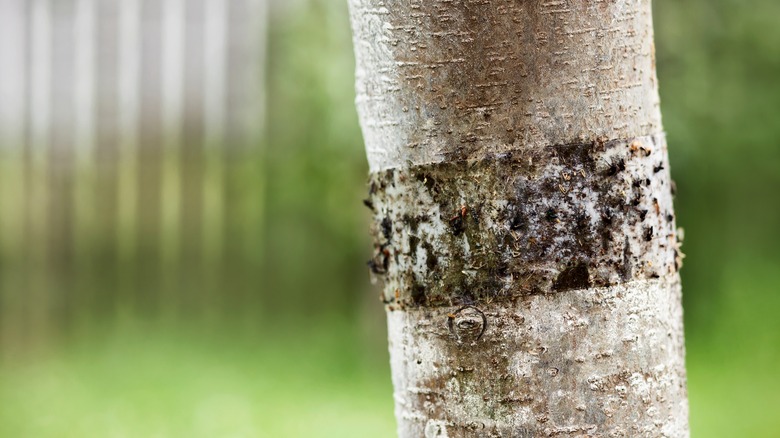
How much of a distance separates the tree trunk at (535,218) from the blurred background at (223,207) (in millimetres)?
4717

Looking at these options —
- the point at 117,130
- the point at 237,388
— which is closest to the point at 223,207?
the point at 117,130

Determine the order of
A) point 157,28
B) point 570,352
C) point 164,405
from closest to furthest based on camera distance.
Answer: point 570,352 < point 164,405 < point 157,28

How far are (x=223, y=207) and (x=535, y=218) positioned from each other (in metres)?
5.76

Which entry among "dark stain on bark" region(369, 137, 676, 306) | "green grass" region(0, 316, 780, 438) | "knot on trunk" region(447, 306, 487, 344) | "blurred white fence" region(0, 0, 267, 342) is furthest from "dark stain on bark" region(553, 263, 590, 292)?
"blurred white fence" region(0, 0, 267, 342)

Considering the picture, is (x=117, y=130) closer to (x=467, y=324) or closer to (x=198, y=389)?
(x=198, y=389)

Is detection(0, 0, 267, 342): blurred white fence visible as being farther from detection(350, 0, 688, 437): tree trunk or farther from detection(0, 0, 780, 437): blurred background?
detection(350, 0, 688, 437): tree trunk

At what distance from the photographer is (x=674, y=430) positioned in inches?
49.3

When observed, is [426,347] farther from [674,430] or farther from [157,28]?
[157,28]

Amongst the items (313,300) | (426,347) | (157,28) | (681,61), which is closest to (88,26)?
(157,28)

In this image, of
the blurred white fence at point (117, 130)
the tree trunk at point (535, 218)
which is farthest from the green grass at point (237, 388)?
the tree trunk at point (535, 218)

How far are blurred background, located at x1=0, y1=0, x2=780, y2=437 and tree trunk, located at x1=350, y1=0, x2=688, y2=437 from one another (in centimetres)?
472

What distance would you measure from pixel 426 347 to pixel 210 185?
5665 mm

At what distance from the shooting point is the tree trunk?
118 centimetres

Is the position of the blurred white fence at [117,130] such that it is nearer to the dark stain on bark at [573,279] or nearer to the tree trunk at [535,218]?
the tree trunk at [535,218]
